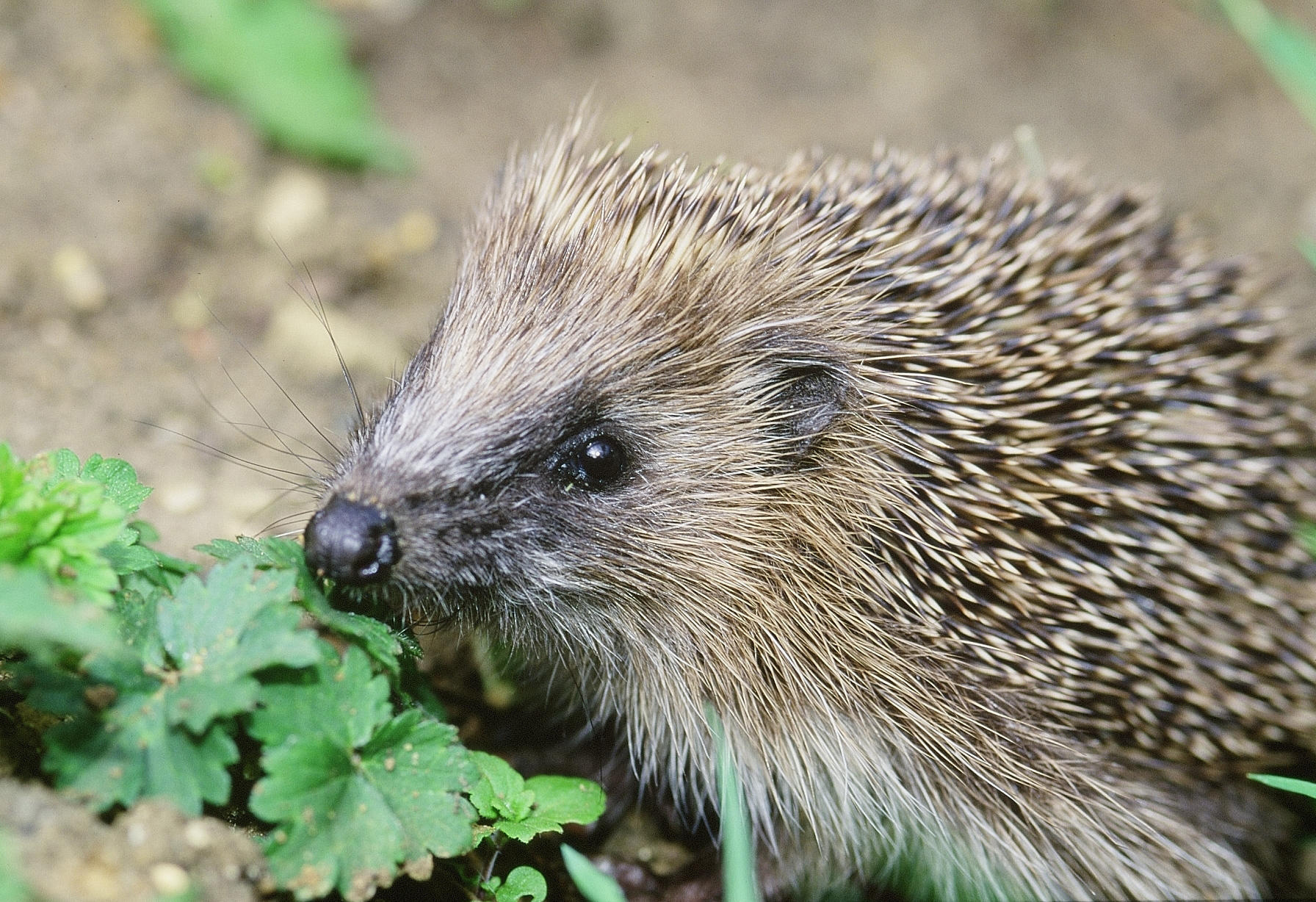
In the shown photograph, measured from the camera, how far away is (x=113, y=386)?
12.0ft

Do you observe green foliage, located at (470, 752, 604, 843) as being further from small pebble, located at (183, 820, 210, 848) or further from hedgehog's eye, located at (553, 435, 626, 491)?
hedgehog's eye, located at (553, 435, 626, 491)

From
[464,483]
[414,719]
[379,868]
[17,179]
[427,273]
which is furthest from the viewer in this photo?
[427,273]

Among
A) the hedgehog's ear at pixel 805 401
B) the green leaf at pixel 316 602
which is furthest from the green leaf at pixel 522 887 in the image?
the hedgehog's ear at pixel 805 401

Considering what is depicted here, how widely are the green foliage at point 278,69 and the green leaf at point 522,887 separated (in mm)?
3223

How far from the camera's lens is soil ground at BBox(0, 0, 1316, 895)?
12.0ft

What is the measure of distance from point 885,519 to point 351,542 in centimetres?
120

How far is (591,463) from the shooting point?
2584 millimetres

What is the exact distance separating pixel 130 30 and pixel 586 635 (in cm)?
342

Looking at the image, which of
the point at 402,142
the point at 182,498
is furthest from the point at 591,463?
the point at 402,142

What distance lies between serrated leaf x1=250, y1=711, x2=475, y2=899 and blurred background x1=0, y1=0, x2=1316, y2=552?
123 centimetres

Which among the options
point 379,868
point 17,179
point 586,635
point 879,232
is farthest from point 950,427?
point 17,179

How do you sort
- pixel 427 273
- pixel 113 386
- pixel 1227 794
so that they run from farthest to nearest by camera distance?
pixel 427 273
pixel 113 386
pixel 1227 794

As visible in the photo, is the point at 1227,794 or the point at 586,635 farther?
the point at 1227,794

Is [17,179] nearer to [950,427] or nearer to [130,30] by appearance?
[130,30]
